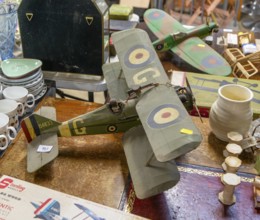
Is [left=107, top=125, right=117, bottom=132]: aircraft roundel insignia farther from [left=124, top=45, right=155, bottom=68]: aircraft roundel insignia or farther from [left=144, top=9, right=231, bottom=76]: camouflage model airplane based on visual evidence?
[left=144, top=9, right=231, bottom=76]: camouflage model airplane

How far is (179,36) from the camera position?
185cm

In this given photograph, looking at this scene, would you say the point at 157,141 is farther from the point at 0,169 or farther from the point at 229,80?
the point at 229,80

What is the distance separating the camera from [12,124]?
123 cm

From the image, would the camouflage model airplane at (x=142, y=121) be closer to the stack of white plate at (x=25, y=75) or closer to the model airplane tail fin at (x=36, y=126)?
the model airplane tail fin at (x=36, y=126)

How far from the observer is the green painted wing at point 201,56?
1.64 metres

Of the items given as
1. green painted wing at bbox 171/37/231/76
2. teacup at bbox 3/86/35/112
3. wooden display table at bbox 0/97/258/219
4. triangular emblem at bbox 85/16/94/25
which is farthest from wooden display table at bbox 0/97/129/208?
green painted wing at bbox 171/37/231/76

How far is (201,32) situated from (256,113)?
A: 75cm

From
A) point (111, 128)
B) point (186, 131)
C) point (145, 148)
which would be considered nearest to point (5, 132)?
point (111, 128)

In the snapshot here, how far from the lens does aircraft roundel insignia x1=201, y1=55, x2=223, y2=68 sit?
166 centimetres

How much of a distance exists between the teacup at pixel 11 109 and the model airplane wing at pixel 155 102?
411 mm

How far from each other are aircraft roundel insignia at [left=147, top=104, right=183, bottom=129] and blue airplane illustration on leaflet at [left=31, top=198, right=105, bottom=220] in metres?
0.29

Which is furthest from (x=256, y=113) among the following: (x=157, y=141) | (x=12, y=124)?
(x=12, y=124)

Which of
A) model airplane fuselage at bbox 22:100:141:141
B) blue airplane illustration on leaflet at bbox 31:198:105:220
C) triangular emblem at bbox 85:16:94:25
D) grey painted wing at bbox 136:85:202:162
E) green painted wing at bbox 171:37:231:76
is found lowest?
blue airplane illustration on leaflet at bbox 31:198:105:220

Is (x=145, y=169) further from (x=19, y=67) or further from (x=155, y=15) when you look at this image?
(x=155, y=15)
